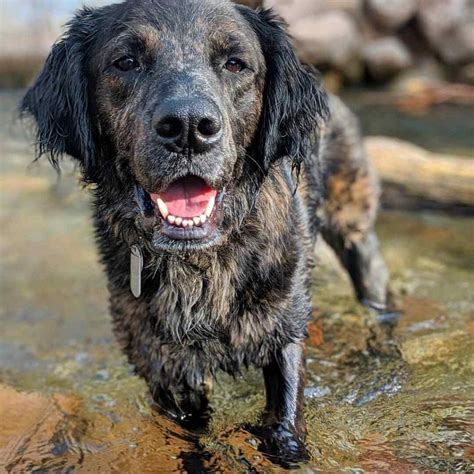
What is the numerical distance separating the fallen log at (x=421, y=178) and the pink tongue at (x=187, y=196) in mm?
4539

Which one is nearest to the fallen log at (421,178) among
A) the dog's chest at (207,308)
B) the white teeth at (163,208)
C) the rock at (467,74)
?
the dog's chest at (207,308)

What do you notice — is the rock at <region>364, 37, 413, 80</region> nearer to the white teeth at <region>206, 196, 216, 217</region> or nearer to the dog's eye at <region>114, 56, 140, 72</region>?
the dog's eye at <region>114, 56, 140, 72</region>

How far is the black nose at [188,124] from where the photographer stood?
2.98 metres

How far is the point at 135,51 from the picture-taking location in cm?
341

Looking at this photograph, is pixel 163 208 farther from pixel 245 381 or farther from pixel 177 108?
pixel 245 381

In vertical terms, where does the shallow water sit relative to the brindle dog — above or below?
below

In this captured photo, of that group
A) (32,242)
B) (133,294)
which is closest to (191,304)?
(133,294)

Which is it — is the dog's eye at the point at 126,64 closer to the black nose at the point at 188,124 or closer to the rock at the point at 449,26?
the black nose at the point at 188,124

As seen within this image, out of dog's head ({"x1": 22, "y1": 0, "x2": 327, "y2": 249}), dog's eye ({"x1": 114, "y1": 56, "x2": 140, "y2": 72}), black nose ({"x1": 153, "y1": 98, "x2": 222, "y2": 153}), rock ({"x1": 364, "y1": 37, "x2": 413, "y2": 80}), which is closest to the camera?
black nose ({"x1": 153, "y1": 98, "x2": 222, "y2": 153})

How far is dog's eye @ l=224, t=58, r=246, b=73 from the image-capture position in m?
3.49

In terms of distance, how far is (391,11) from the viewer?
48.8 ft

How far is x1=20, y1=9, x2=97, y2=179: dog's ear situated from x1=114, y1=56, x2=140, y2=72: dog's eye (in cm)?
27

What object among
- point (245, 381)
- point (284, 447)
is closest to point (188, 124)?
point (284, 447)

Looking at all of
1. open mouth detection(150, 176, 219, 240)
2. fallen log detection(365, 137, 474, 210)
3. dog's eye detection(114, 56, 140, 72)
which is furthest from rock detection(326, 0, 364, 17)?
open mouth detection(150, 176, 219, 240)
